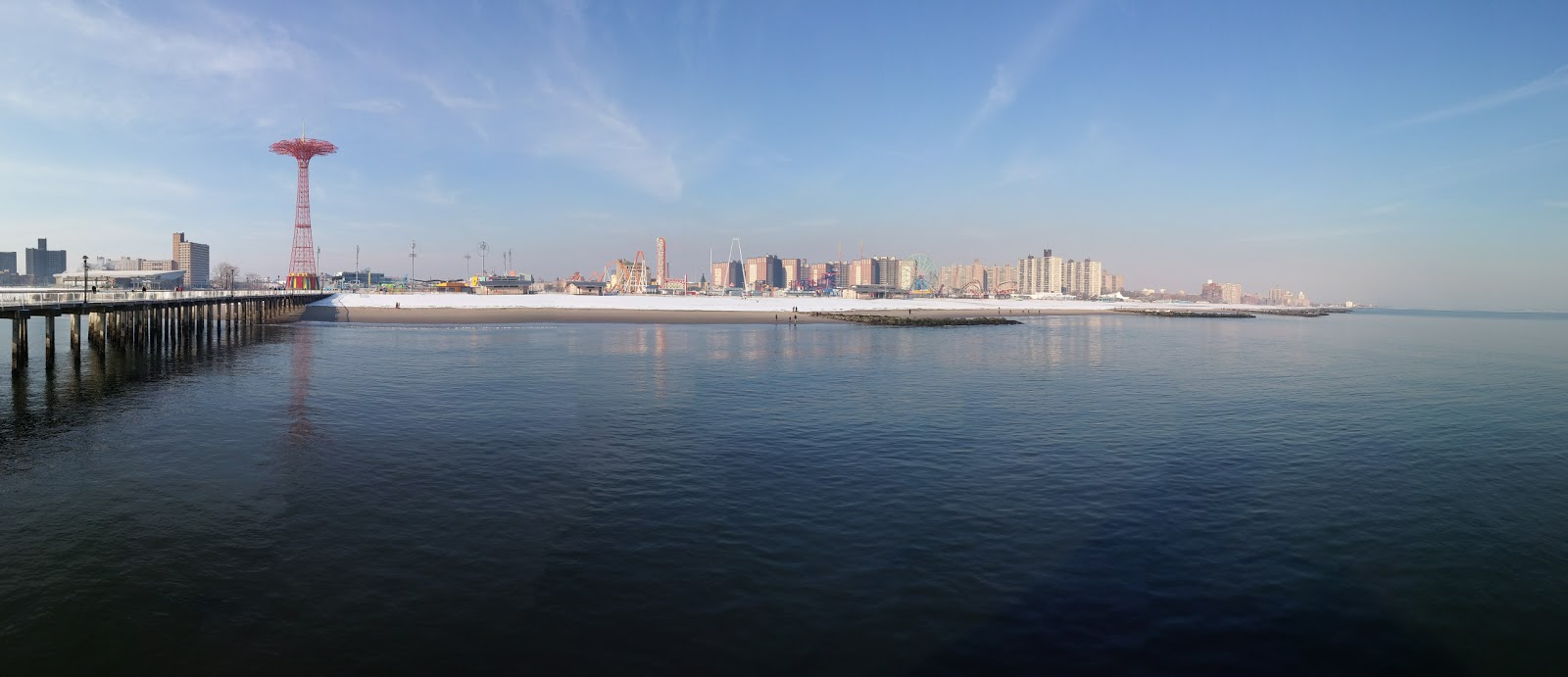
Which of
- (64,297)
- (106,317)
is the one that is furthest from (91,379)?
(64,297)

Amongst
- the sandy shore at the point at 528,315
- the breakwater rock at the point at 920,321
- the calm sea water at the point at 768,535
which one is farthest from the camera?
the breakwater rock at the point at 920,321

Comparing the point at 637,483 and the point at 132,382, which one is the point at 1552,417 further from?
the point at 132,382

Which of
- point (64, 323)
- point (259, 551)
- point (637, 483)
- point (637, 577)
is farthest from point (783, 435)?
point (64, 323)

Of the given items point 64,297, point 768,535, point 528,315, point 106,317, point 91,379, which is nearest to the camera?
point 768,535

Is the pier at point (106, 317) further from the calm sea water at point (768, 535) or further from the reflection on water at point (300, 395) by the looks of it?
the calm sea water at point (768, 535)

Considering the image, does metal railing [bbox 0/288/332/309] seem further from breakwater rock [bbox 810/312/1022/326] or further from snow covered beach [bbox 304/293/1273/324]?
breakwater rock [bbox 810/312/1022/326]

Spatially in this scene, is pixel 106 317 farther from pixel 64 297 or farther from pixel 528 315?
pixel 528 315

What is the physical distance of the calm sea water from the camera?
33.5ft

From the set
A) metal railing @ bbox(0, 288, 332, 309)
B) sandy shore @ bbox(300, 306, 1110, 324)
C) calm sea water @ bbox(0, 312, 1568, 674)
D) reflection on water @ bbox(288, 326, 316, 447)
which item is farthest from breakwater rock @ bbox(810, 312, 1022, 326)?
calm sea water @ bbox(0, 312, 1568, 674)

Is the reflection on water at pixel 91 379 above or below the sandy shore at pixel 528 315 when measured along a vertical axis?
below

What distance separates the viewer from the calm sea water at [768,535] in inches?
402

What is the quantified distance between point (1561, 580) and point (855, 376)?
30650mm

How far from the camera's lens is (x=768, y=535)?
14.4 metres

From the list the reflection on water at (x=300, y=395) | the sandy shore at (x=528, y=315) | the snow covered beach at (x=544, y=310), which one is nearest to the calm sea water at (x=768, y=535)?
the reflection on water at (x=300, y=395)
